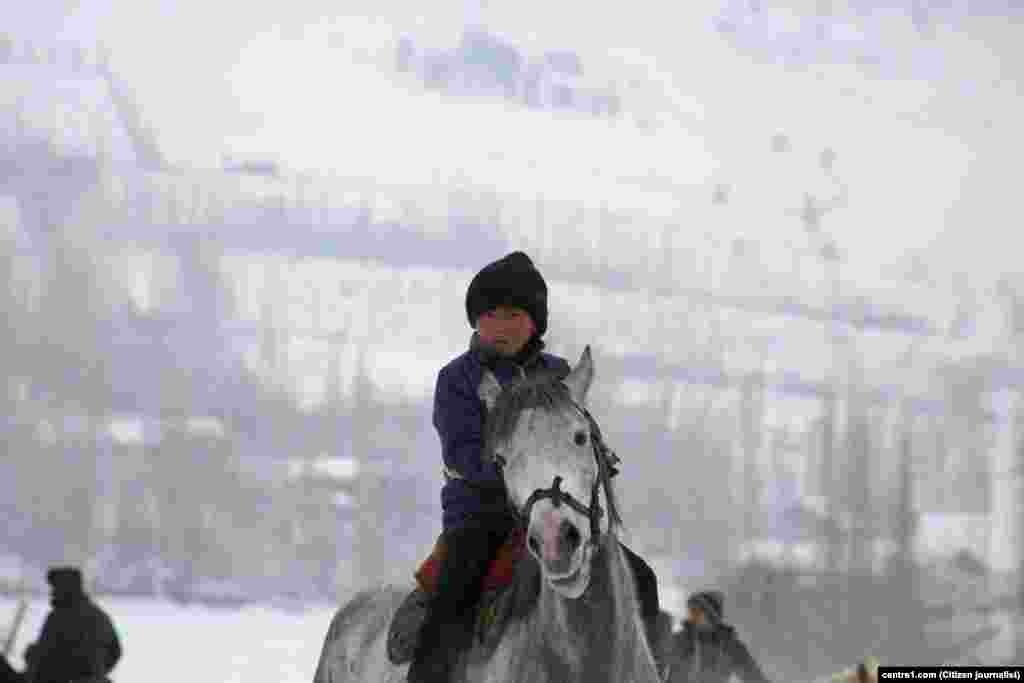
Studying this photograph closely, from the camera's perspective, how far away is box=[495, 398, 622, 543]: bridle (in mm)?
6832

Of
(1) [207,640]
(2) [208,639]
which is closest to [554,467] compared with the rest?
(1) [207,640]

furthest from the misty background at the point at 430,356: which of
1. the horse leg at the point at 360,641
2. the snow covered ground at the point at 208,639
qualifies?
the horse leg at the point at 360,641

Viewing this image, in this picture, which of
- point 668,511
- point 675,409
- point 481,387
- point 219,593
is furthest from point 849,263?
point 481,387

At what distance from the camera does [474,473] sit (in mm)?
7746

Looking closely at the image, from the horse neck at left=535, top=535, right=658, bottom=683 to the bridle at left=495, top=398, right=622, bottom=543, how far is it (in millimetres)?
186

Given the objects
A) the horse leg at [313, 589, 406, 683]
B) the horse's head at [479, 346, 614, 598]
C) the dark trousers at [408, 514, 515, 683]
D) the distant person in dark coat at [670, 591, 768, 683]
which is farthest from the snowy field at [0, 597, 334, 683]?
the horse's head at [479, 346, 614, 598]

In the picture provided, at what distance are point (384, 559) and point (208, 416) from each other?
56.2ft

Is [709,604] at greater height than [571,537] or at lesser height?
lesser

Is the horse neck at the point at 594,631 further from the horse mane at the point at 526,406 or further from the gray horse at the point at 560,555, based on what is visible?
the horse mane at the point at 526,406

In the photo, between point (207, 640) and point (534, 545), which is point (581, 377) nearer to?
point (534, 545)

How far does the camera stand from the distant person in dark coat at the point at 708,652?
15.3 m

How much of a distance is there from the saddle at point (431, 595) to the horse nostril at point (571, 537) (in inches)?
20.2

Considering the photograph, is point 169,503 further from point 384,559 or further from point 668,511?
point 668,511

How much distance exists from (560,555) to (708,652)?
29.1 feet
